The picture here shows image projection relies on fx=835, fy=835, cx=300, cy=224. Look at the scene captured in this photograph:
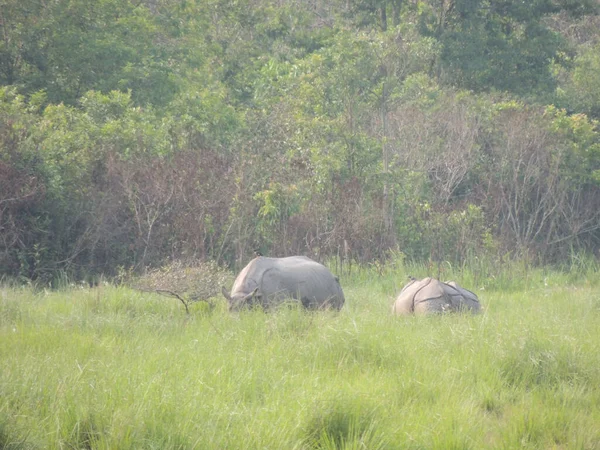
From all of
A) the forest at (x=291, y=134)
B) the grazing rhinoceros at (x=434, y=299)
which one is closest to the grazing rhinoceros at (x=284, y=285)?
the grazing rhinoceros at (x=434, y=299)

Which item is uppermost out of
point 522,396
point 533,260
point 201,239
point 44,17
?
point 44,17

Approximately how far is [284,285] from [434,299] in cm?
164

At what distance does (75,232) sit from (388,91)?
274 inches

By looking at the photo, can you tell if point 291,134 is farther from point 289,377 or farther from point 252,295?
point 289,377

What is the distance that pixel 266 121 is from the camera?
16.9 meters

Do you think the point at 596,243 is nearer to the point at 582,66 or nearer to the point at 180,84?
the point at 582,66

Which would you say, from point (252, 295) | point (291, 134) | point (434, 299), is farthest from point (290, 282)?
point (291, 134)

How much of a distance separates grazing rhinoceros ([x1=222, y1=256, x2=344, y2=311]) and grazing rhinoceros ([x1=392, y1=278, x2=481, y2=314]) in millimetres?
760

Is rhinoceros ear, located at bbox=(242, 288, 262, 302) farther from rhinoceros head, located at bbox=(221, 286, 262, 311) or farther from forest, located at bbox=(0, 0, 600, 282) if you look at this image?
forest, located at bbox=(0, 0, 600, 282)

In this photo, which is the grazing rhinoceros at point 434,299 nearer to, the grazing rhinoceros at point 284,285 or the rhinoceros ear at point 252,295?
the grazing rhinoceros at point 284,285

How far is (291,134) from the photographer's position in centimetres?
1619

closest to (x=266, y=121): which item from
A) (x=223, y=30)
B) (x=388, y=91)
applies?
(x=388, y=91)

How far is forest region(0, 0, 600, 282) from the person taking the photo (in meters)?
12.8

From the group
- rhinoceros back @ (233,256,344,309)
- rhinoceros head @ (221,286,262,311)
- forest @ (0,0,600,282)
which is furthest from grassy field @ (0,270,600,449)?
forest @ (0,0,600,282)
